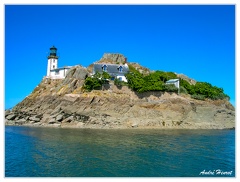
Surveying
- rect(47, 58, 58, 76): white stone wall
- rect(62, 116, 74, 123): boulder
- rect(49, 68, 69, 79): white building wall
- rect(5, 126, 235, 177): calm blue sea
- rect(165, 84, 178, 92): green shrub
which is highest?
rect(47, 58, 58, 76): white stone wall

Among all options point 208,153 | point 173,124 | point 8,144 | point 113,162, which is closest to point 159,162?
point 113,162

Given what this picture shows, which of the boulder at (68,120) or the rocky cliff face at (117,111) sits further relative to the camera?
the rocky cliff face at (117,111)

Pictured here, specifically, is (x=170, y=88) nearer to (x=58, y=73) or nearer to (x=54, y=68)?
(x=58, y=73)

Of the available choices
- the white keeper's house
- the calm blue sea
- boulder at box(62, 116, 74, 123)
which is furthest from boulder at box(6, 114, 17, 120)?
the calm blue sea

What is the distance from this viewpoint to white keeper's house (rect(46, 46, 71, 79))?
154 ft

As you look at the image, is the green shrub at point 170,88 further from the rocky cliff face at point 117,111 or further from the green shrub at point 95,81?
the green shrub at point 95,81

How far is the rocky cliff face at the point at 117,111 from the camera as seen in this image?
35.1 meters

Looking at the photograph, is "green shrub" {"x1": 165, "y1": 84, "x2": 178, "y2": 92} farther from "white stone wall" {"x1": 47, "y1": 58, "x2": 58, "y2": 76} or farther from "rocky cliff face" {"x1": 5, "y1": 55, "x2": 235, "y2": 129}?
"white stone wall" {"x1": 47, "y1": 58, "x2": 58, "y2": 76}

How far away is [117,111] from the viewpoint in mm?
36719

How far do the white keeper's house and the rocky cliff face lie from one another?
6611mm

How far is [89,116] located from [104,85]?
6976 millimetres

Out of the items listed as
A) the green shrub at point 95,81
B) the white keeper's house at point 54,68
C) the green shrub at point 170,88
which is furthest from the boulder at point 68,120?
the green shrub at point 170,88

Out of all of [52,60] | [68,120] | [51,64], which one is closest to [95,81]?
[68,120]

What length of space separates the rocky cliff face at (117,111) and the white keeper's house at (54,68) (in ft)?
21.7
